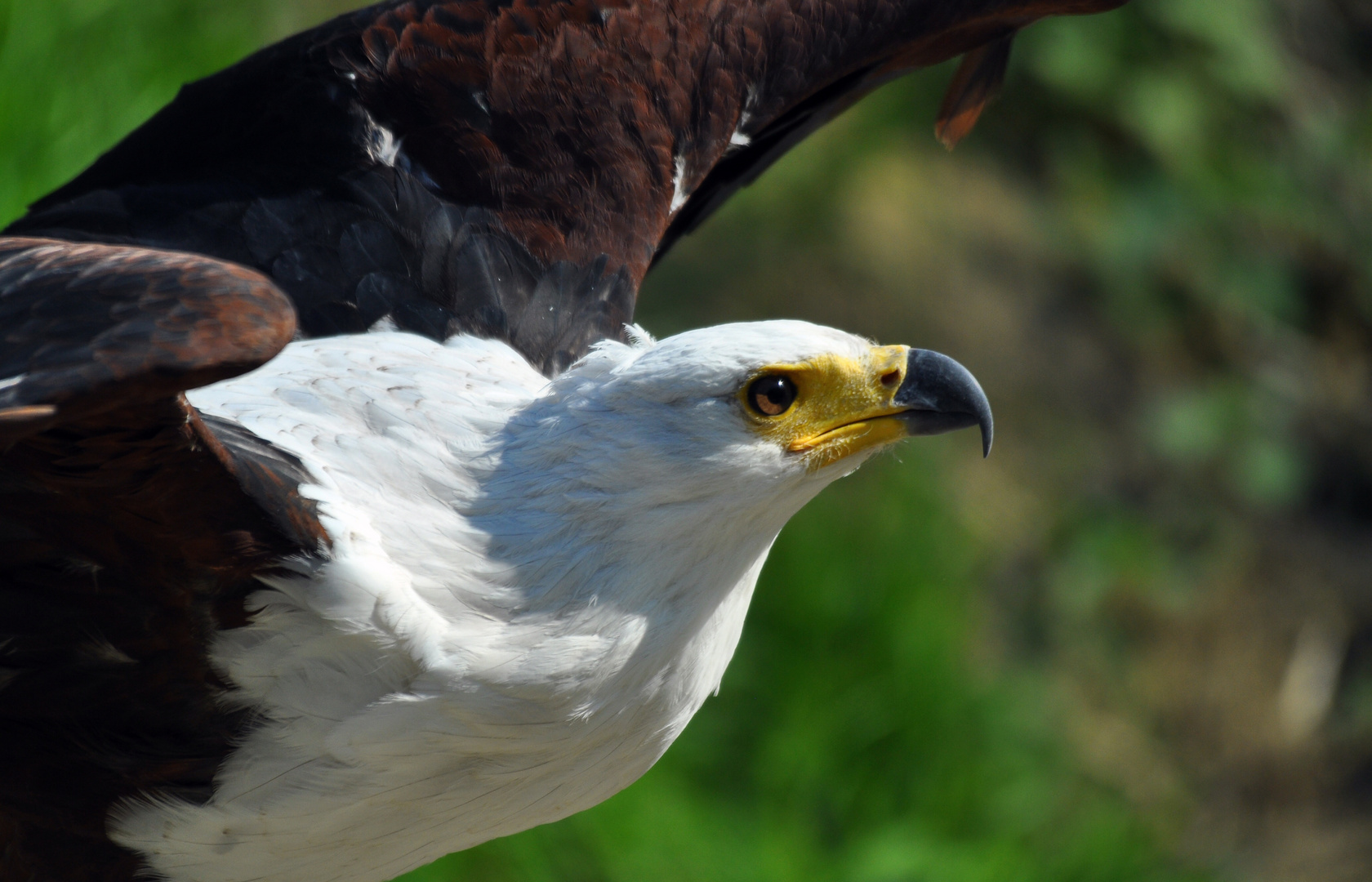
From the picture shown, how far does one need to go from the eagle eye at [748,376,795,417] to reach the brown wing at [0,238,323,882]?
2.29 ft

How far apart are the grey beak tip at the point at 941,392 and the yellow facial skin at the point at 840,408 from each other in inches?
0.7

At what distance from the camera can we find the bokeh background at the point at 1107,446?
229 inches

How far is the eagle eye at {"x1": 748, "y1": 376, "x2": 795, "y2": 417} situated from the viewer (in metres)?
2.22

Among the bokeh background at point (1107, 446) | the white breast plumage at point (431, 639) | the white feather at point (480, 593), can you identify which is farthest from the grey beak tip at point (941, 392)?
the bokeh background at point (1107, 446)

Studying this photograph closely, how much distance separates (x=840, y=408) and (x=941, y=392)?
0.55 ft

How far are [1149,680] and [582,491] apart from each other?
16.7 ft

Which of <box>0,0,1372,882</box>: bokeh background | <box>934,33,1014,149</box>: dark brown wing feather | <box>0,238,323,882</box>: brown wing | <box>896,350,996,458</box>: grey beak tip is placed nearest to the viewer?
<box>0,238,323,882</box>: brown wing

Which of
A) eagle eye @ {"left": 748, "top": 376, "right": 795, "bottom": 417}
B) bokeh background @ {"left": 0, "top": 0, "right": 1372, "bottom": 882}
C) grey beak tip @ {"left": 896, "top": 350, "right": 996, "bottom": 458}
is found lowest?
bokeh background @ {"left": 0, "top": 0, "right": 1372, "bottom": 882}

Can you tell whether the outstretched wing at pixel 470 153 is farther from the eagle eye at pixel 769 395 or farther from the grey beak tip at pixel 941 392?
the grey beak tip at pixel 941 392

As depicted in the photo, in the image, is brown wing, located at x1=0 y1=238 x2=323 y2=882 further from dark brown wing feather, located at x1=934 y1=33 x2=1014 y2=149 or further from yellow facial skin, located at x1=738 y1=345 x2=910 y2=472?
dark brown wing feather, located at x1=934 y1=33 x2=1014 y2=149

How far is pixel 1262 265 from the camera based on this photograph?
677 cm

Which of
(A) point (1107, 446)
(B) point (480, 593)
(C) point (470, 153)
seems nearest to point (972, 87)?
(C) point (470, 153)

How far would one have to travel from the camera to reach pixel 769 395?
7.32 ft

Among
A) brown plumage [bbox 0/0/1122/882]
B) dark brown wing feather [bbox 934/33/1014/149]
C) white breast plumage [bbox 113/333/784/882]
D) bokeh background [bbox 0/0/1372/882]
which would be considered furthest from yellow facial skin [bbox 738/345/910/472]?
bokeh background [bbox 0/0/1372/882]
